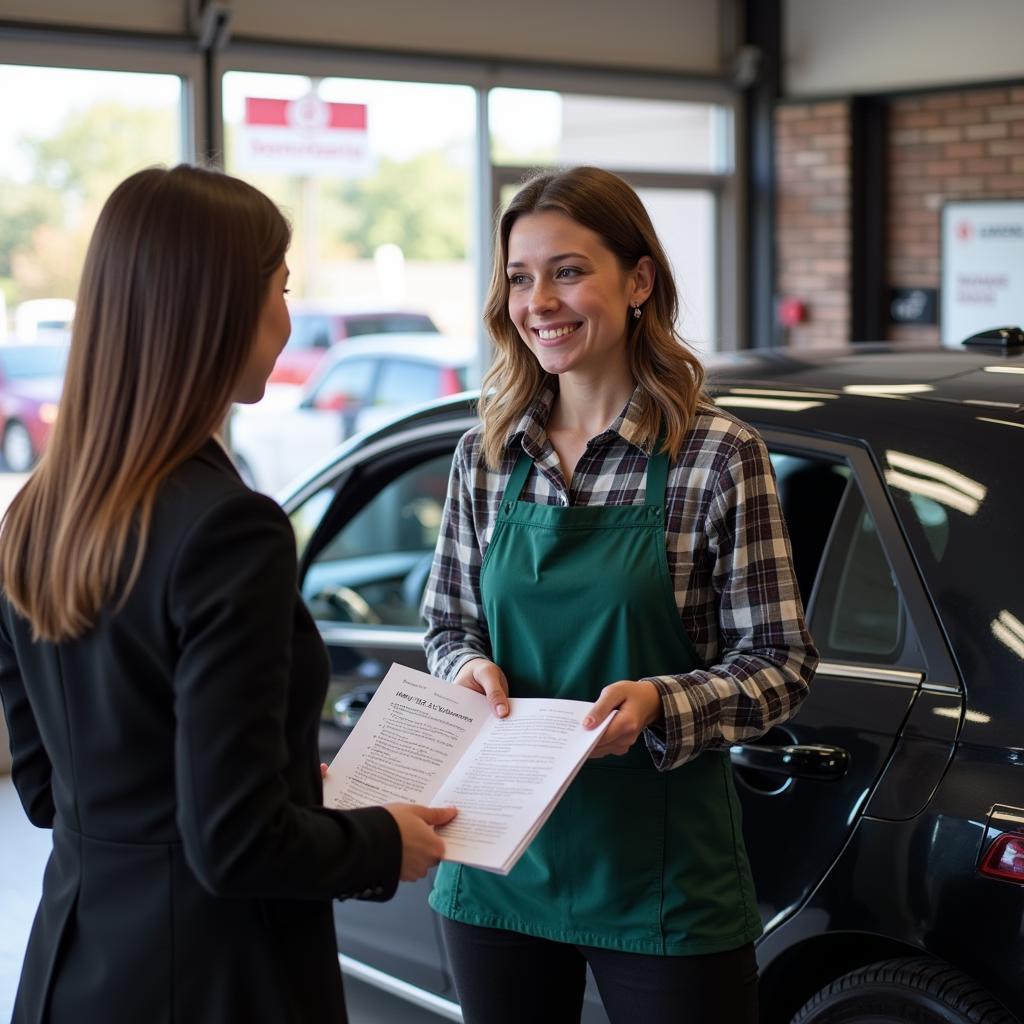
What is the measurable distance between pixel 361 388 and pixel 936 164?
3.38 meters

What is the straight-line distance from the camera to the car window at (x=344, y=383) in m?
7.85

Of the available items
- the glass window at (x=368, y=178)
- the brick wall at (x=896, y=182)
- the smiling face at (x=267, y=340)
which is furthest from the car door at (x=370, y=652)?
the brick wall at (x=896, y=182)

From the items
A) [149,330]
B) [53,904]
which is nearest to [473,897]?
[53,904]

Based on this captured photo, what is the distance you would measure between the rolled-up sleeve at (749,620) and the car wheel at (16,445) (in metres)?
5.17

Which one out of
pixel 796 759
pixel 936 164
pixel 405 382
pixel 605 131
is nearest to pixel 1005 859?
pixel 796 759

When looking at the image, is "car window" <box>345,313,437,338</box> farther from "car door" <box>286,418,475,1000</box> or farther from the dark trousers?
the dark trousers

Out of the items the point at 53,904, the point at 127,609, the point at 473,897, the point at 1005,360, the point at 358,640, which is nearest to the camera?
the point at 127,609

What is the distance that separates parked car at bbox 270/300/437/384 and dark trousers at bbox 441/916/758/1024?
584 cm

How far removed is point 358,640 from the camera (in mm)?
3291

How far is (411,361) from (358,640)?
15.6ft

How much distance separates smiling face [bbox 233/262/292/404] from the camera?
61.2 inches

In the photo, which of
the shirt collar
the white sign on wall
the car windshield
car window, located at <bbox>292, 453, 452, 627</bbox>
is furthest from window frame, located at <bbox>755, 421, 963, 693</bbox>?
the white sign on wall

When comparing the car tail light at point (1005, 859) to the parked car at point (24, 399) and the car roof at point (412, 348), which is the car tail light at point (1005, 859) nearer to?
the parked car at point (24, 399)

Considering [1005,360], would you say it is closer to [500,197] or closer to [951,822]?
[951,822]
